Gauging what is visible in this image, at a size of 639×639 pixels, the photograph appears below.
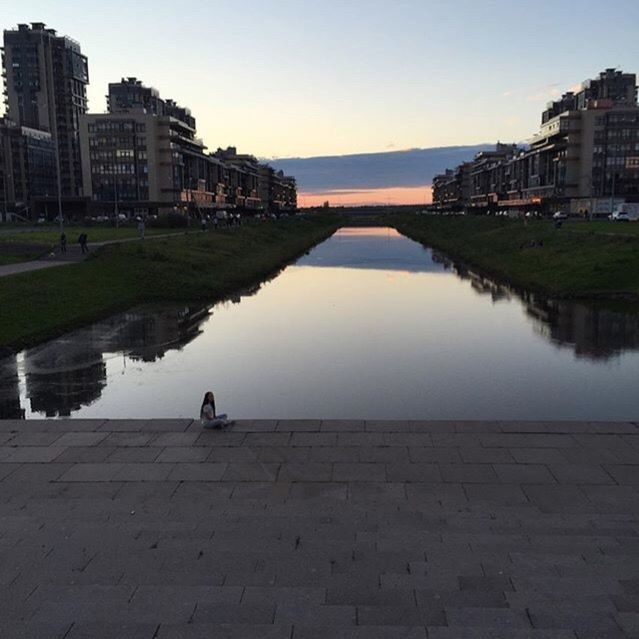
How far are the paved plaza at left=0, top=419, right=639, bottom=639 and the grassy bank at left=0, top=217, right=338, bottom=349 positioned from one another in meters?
15.5

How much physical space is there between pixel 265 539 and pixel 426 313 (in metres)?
26.8

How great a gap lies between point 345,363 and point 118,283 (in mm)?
20870

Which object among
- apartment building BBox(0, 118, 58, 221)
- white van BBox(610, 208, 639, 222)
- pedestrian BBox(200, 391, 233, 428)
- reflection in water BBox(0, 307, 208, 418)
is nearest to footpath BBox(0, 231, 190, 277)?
reflection in water BBox(0, 307, 208, 418)

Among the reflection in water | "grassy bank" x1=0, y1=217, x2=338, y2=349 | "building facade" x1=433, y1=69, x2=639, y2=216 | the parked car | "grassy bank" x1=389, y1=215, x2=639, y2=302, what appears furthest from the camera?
"building facade" x1=433, y1=69, x2=639, y2=216

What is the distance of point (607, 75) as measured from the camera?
173 meters

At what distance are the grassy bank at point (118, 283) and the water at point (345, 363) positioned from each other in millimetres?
1617

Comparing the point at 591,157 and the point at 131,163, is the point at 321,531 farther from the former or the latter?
the point at 591,157

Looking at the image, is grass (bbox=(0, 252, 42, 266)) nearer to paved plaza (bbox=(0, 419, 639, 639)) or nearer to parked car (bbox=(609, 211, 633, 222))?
paved plaza (bbox=(0, 419, 639, 639))

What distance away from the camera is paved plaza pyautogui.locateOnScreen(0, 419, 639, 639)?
6191 mm

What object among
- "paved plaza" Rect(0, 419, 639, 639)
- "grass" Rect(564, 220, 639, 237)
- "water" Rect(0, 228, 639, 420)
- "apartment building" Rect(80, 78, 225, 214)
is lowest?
"water" Rect(0, 228, 639, 420)

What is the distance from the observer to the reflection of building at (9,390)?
1605 cm

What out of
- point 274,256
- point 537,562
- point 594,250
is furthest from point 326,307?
point 274,256

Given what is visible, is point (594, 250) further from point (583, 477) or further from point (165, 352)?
point (583, 477)

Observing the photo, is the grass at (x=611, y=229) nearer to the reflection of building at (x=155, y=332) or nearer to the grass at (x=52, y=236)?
the reflection of building at (x=155, y=332)
